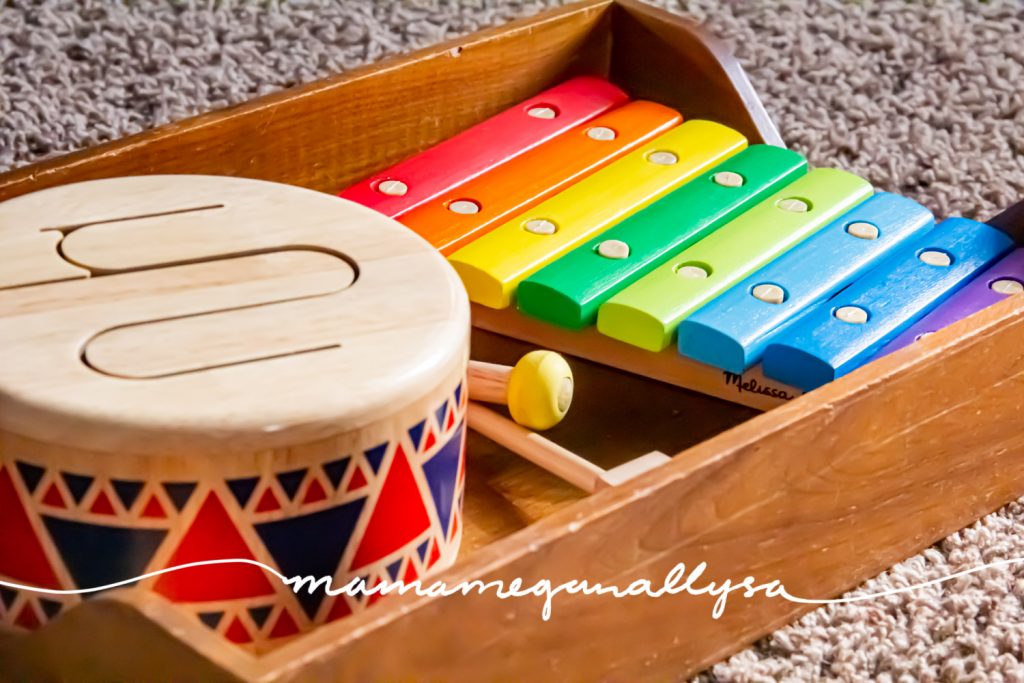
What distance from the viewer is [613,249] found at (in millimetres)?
1465

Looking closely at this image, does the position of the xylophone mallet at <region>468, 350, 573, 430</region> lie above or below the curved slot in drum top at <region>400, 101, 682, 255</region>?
below

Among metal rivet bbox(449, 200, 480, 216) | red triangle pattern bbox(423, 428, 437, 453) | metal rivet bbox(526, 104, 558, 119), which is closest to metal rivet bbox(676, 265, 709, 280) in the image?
metal rivet bbox(449, 200, 480, 216)

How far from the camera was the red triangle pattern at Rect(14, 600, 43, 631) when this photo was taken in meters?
1.08

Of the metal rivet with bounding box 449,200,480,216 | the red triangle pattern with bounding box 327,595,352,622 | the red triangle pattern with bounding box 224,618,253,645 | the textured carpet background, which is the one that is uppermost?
the metal rivet with bounding box 449,200,480,216

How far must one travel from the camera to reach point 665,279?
142cm

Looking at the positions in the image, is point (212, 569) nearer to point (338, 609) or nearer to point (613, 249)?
point (338, 609)

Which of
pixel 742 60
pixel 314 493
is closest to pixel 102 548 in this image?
pixel 314 493

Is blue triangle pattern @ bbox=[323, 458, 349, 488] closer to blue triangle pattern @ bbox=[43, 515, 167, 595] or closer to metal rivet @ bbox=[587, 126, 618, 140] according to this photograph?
blue triangle pattern @ bbox=[43, 515, 167, 595]

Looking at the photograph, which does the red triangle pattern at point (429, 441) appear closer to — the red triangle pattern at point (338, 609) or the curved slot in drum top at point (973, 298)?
the red triangle pattern at point (338, 609)

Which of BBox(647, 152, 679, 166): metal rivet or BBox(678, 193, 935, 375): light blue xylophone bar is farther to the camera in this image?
BBox(647, 152, 679, 166): metal rivet

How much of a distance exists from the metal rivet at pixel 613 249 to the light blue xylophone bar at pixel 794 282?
104 mm

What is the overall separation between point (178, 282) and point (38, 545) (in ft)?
0.67

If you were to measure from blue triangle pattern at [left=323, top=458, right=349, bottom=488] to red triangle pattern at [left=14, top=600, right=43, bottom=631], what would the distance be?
0.76ft

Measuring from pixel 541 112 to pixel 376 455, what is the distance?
75cm
